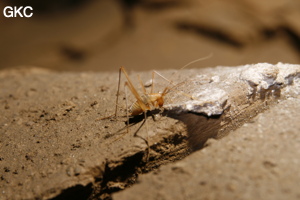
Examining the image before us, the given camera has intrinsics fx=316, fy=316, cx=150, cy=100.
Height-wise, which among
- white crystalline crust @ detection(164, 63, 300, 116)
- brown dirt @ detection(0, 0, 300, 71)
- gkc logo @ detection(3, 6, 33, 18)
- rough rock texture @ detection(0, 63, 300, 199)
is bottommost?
rough rock texture @ detection(0, 63, 300, 199)

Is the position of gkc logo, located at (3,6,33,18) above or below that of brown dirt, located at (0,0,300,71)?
above

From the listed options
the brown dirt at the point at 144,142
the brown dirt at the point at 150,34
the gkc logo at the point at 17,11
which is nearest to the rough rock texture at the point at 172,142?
the brown dirt at the point at 144,142

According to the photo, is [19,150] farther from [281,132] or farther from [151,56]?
→ [151,56]

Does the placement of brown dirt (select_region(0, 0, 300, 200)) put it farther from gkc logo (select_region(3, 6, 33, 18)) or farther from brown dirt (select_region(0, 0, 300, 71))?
gkc logo (select_region(3, 6, 33, 18))

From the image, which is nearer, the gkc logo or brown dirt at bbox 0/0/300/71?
brown dirt at bbox 0/0/300/71

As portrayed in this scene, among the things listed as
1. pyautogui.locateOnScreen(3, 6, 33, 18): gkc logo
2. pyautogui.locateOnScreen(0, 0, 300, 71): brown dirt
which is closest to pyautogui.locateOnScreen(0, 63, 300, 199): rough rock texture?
pyautogui.locateOnScreen(0, 0, 300, 71): brown dirt

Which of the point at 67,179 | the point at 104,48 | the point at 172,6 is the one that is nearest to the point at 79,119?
the point at 67,179

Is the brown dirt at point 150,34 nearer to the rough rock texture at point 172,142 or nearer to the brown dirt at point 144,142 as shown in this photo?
the brown dirt at point 144,142
